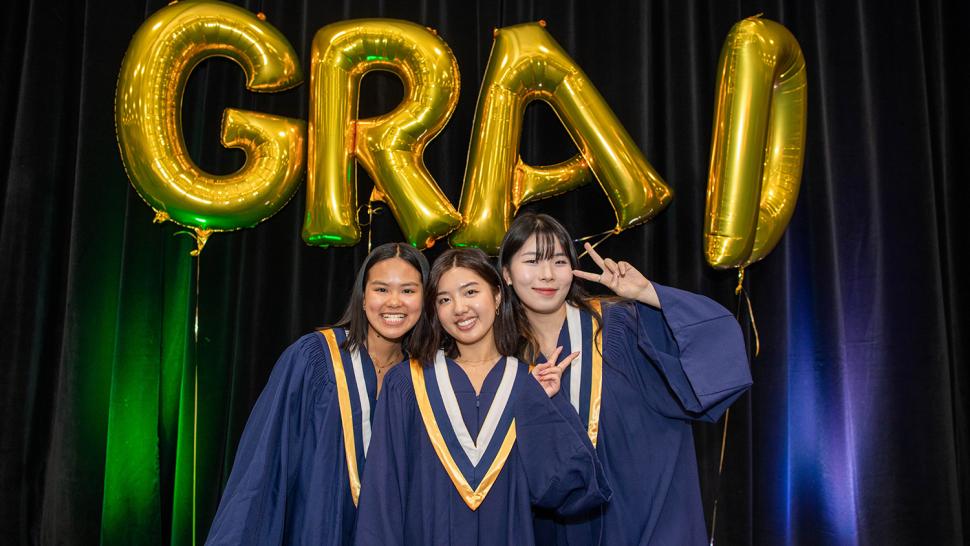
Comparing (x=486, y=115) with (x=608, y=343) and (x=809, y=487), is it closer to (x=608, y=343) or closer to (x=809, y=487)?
(x=608, y=343)

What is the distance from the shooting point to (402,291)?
2.36 meters

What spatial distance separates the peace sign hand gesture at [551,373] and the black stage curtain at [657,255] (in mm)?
1075

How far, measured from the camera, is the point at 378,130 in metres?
2.81

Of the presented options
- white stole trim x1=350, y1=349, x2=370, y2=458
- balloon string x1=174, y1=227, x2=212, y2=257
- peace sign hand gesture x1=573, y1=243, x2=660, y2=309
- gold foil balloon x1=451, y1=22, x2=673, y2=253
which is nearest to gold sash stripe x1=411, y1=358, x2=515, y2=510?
white stole trim x1=350, y1=349, x2=370, y2=458

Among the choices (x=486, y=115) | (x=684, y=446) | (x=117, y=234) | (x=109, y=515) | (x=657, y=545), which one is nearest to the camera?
(x=657, y=545)

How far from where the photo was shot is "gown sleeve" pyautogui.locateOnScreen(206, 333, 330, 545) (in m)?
2.17

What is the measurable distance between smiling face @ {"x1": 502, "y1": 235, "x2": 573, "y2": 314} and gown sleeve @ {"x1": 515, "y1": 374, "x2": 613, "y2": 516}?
0.29 metres

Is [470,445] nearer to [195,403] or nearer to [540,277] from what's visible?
[540,277]

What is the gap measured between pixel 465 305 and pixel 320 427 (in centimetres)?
61

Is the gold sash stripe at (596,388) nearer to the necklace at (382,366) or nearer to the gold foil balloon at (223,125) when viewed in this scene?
the necklace at (382,366)

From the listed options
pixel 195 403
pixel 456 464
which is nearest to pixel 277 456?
pixel 456 464

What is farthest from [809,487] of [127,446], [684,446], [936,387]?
[127,446]

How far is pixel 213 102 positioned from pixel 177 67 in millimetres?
441

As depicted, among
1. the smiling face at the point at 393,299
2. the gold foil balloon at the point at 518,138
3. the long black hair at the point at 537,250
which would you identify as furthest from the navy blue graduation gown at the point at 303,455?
the gold foil balloon at the point at 518,138
